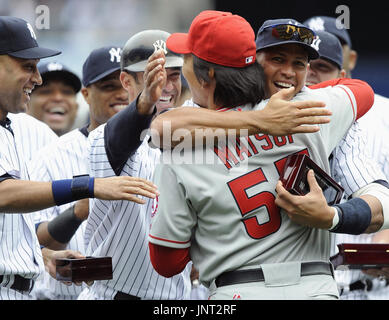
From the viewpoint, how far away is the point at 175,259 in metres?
2.53

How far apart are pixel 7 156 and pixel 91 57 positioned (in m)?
1.18

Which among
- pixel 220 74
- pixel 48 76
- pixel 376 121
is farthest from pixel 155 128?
pixel 48 76

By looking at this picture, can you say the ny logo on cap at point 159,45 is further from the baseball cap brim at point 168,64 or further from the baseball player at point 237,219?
the baseball player at point 237,219

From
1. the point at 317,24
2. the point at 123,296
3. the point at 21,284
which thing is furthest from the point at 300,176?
the point at 317,24

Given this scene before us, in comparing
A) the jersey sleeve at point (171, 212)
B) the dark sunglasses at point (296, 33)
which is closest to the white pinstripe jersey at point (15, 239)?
the jersey sleeve at point (171, 212)

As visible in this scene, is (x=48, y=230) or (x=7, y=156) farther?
(x=48, y=230)

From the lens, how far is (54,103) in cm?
551

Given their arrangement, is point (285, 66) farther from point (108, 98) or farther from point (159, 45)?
point (108, 98)

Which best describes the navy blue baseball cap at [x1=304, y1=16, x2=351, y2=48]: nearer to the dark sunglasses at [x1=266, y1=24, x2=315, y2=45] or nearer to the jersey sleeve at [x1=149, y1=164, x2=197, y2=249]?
the dark sunglasses at [x1=266, y1=24, x2=315, y2=45]

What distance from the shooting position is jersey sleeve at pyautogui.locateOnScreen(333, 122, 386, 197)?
106 inches

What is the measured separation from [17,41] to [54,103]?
2381mm

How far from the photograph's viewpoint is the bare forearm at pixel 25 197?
276 centimetres
